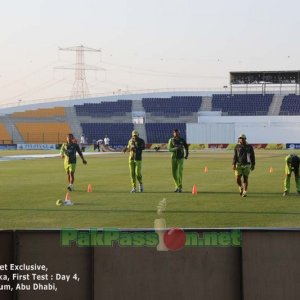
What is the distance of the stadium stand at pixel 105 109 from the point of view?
309ft

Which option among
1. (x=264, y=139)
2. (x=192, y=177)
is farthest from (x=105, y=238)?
(x=264, y=139)

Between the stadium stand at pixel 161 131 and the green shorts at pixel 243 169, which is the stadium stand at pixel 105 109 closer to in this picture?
the stadium stand at pixel 161 131

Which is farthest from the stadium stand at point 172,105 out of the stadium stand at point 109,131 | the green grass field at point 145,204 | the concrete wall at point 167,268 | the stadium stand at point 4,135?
the concrete wall at point 167,268

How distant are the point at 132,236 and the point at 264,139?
81.4 meters

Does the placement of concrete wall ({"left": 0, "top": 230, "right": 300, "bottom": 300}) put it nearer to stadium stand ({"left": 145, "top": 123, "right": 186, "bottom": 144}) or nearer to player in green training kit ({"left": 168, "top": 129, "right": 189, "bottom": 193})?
player in green training kit ({"left": 168, "top": 129, "right": 189, "bottom": 193})

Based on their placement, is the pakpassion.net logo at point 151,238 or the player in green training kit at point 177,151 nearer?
the pakpassion.net logo at point 151,238

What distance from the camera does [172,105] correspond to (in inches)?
3767

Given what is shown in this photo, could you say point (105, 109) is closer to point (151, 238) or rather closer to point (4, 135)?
point (4, 135)

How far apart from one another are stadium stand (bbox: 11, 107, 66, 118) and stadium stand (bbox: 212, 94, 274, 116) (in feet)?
68.7

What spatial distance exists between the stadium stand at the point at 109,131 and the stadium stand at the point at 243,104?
41.1 ft

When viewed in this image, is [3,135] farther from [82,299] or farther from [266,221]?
[82,299]

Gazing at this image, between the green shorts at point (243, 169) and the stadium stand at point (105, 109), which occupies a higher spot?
the stadium stand at point (105, 109)

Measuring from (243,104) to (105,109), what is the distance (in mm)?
19077

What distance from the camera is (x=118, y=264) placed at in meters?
6.99
